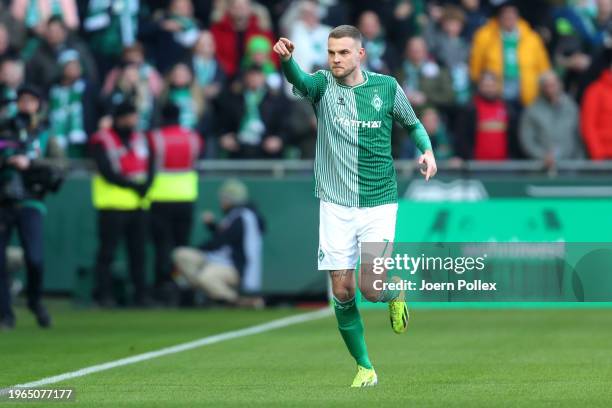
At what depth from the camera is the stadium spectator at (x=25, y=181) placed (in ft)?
51.1

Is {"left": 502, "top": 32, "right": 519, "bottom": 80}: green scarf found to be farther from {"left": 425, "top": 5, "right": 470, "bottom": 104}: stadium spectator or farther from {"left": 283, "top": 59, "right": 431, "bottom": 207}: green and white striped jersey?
{"left": 283, "top": 59, "right": 431, "bottom": 207}: green and white striped jersey

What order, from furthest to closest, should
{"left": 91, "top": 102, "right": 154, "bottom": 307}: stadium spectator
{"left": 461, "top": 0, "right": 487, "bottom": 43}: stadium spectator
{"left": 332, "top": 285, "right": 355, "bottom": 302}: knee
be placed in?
{"left": 461, "top": 0, "right": 487, "bottom": 43}: stadium spectator, {"left": 91, "top": 102, "right": 154, "bottom": 307}: stadium spectator, {"left": 332, "top": 285, "right": 355, "bottom": 302}: knee

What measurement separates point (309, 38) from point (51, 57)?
3361mm

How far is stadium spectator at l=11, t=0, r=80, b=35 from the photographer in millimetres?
21641

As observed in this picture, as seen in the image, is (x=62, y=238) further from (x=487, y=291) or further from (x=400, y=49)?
(x=487, y=291)

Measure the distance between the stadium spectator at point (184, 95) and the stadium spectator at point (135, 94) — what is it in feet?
0.69

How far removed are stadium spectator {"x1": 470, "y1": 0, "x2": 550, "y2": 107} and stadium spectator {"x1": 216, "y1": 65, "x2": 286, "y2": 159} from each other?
2.85 meters

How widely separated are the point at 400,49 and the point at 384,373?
36.8ft

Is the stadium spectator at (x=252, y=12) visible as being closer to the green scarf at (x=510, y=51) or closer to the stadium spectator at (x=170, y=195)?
the stadium spectator at (x=170, y=195)

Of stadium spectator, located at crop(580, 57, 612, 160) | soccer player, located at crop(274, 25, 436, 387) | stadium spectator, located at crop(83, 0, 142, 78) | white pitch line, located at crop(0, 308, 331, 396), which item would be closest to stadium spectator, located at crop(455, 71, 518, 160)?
stadium spectator, located at crop(580, 57, 612, 160)

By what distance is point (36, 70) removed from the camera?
20.7 meters

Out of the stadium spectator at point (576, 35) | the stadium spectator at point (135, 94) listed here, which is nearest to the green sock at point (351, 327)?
the stadium spectator at point (135, 94)

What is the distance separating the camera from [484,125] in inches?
795

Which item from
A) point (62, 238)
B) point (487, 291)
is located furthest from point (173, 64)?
point (487, 291)
